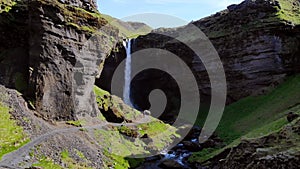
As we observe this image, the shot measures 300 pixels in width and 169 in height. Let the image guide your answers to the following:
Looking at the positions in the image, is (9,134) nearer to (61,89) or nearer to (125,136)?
(61,89)

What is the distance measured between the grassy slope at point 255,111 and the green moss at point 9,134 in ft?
93.8

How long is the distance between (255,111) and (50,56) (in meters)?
50.1

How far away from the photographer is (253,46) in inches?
3536

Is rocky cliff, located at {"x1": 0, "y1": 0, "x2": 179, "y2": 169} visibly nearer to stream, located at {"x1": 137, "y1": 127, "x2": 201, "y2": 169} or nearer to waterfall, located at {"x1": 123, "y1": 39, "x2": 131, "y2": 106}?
stream, located at {"x1": 137, "y1": 127, "x2": 201, "y2": 169}

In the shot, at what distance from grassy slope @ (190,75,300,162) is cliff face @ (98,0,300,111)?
462cm

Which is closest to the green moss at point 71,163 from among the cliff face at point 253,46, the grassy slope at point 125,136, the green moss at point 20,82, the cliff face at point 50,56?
the grassy slope at point 125,136

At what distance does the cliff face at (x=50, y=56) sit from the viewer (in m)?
54.4

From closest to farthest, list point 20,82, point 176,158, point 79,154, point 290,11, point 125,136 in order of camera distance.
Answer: point 79,154, point 20,82, point 176,158, point 125,136, point 290,11

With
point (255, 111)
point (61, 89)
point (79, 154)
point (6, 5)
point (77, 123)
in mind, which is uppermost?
point (6, 5)

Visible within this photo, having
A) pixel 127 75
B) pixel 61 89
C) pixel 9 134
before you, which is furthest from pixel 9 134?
pixel 127 75

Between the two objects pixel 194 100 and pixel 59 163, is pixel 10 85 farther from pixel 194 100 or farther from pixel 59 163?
pixel 194 100

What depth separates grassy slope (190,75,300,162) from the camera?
6260 centimetres

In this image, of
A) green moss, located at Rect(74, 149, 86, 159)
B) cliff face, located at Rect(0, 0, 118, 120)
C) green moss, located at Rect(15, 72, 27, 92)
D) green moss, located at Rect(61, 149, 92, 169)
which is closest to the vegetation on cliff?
green moss, located at Rect(61, 149, 92, 169)

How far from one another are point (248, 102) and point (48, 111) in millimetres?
54915
